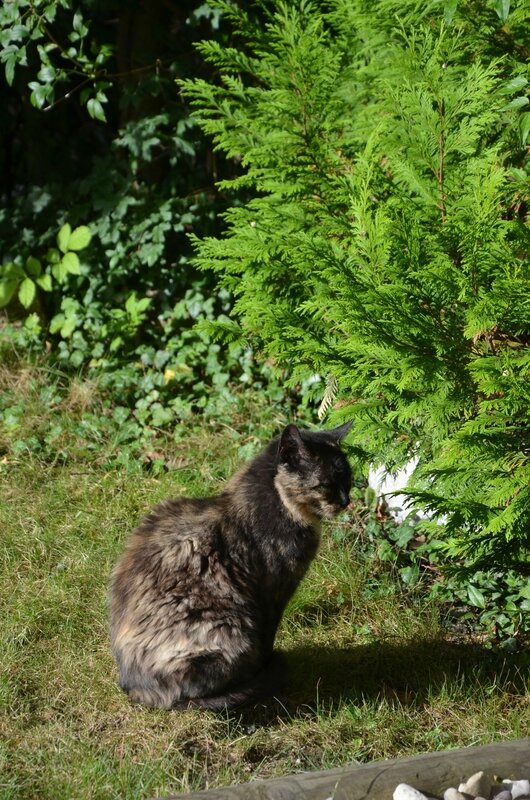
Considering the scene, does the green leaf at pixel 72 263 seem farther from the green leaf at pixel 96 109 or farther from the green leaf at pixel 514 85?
the green leaf at pixel 514 85

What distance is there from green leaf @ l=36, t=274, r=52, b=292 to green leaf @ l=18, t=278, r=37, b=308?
0.05 m

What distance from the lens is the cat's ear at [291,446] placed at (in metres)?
3.44

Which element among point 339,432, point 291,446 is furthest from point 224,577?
point 339,432

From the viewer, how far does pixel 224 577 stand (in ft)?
11.1

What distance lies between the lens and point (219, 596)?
132 inches

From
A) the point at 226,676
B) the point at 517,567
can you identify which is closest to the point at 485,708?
the point at 517,567

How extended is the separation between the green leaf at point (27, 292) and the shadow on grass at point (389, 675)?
3.19 m

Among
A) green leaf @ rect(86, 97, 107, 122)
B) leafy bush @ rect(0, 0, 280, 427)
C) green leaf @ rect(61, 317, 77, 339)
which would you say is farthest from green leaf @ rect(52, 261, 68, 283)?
green leaf @ rect(86, 97, 107, 122)

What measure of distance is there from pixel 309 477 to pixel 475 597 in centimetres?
109

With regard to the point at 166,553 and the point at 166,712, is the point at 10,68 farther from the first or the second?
the point at 166,712

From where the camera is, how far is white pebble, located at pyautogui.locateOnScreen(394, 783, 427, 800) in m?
2.57

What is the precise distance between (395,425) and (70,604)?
5.30 ft

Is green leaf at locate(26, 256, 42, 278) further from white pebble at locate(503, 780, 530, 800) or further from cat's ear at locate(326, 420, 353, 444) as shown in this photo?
white pebble at locate(503, 780, 530, 800)

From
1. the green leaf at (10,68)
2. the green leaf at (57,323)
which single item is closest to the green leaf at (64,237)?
the green leaf at (57,323)
